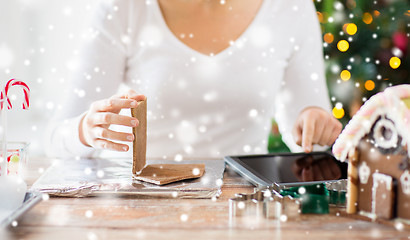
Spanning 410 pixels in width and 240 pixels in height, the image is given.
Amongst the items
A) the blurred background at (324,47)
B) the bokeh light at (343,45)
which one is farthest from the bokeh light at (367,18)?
the bokeh light at (343,45)

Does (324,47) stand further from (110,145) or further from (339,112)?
(110,145)

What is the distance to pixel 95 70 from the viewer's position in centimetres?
130

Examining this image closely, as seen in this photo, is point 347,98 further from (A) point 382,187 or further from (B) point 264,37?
(A) point 382,187

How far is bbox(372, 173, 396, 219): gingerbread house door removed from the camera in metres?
0.59

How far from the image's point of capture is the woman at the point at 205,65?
135 cm

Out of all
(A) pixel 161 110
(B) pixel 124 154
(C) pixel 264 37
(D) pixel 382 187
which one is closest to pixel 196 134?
(A) pixel 161 110

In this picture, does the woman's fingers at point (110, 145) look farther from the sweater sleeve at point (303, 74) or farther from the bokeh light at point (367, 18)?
the bokeh light at point (367, 18)

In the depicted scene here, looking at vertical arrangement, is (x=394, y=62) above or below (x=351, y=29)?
below

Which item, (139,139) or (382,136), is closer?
(382,136)

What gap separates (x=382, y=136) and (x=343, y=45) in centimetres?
146

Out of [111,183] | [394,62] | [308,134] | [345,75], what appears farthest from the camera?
[345,75]

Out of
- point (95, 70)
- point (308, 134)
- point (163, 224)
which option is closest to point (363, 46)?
point (308, 134)

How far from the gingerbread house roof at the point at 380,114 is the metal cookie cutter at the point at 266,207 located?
108 mm

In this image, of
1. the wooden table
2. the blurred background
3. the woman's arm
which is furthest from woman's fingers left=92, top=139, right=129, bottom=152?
the blurred background
